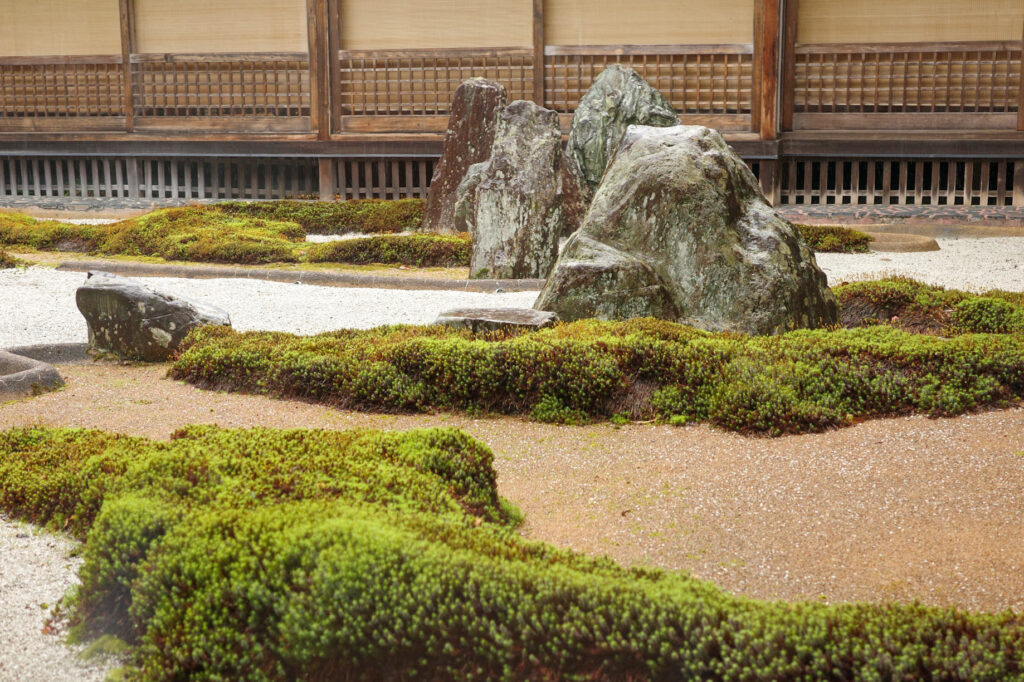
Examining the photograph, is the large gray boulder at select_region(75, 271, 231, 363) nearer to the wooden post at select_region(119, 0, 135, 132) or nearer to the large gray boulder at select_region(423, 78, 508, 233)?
the large gray boulder at select_region(423, 78, 508, 233)

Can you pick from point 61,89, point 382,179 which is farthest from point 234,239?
point 61,89

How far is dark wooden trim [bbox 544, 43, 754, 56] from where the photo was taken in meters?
16.1

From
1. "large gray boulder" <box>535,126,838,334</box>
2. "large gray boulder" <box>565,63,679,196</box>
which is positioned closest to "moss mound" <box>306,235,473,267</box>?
"large gray boulder" <box>565,63,679,196</box>

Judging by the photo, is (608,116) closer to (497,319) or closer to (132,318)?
(497,319)

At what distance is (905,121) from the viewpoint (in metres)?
16.0

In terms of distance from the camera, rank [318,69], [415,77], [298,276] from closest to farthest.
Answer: [298,276]
[318,69]
[415,77]

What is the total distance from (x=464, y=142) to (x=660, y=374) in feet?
30.7

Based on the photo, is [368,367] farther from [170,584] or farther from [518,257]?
[518,257]

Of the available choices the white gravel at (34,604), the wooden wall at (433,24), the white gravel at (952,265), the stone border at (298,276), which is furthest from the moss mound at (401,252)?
the white gravel at (34,604)

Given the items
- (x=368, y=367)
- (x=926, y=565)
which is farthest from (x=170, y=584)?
(x=368, y=367)

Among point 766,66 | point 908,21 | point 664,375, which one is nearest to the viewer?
point 664,375

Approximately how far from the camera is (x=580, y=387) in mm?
6203

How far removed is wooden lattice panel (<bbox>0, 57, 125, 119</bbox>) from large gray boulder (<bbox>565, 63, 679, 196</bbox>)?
830 centimetres

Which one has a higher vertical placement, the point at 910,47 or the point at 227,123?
the point at 910,47
